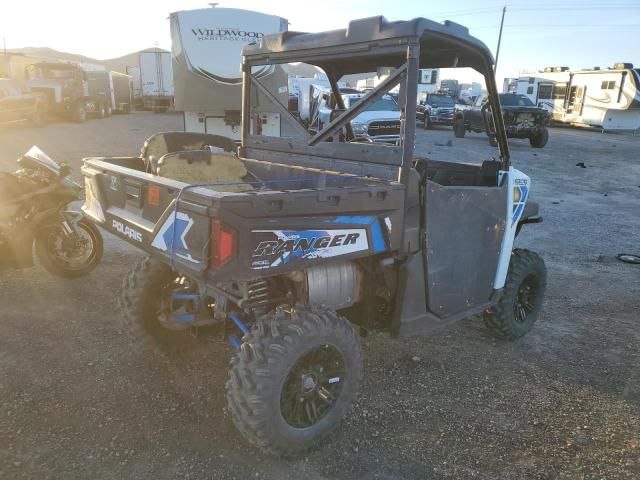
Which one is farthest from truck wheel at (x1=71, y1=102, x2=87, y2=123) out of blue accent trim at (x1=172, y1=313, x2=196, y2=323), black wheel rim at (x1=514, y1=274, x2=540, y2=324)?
black wheel rim at (x1=514, y1=274, x2=540, y2=324)

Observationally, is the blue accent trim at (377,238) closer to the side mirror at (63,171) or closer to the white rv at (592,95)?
the side mirror at (63,171)

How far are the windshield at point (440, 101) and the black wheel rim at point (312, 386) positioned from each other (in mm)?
23551

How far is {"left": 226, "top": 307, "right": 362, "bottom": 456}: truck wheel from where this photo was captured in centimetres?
242

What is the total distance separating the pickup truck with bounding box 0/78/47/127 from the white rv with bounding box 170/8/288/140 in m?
10.0

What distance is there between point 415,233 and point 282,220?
983 mm

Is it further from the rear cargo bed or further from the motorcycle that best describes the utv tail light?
the motorcycle

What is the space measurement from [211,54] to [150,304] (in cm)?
879

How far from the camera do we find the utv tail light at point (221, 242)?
217 cm

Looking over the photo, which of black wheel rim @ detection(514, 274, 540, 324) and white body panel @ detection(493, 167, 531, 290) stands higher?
white body panel @ detection(493, 167, 531, 290)

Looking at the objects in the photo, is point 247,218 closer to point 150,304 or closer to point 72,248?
point 150,304

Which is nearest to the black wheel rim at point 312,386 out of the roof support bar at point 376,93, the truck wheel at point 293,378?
the truck wheel at point 293,378

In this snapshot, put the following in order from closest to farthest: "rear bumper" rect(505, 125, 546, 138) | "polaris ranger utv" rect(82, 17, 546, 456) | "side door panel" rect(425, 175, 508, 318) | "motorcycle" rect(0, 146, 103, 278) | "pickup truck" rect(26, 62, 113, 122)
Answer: "polaris ranger utv" rect(82, 17, 546, 456), "side door panel" rect(425, 175, 508, 318), "motorcycle" rect(0, 146, 103, 278), "rear bumper" rect(505, 125, 546, 138), "pickup truck" rect(26, 62, 113, 122)

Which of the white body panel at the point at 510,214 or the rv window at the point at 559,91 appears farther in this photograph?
the rv window at the point at 559,91

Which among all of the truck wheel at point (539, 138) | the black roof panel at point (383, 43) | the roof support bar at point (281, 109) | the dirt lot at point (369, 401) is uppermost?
the black roof panel at point (383, 43)
